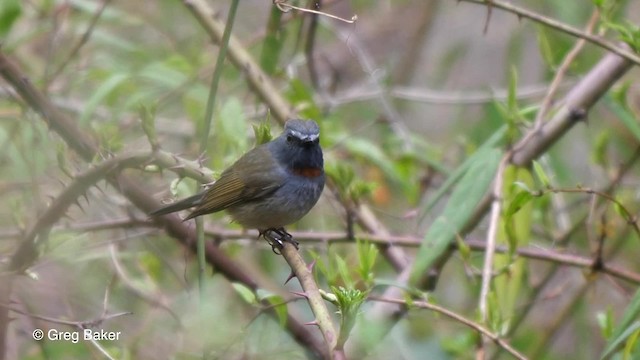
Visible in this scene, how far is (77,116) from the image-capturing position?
488cm

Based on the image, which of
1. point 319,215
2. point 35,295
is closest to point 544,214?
point 319,215

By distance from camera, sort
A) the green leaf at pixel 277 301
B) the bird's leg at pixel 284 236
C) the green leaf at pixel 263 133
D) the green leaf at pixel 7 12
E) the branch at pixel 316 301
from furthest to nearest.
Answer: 1. the bird's leg at pixel 284 236
2. the green leaf at pixel 7 12
3. the green leaf at pixel 263 133
4. the green leaf at pixel 277 301
5. the branch at pixel 316 301

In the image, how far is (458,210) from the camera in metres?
3.63

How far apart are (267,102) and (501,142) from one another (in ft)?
3.43

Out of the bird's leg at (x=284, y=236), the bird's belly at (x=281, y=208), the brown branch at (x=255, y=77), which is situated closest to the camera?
the bird's leg at (x=284, y=236)

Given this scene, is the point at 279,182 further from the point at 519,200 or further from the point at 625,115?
the point at 625,115

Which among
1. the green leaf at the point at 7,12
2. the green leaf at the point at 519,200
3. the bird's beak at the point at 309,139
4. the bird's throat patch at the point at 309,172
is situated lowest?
the bird's throat patch at the point at 309,172

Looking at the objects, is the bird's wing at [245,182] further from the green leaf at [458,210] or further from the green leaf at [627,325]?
the green leaf at [627,325]

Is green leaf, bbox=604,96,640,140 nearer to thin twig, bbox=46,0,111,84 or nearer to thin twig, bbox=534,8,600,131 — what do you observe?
thin twig, bbox=534,8,600,131

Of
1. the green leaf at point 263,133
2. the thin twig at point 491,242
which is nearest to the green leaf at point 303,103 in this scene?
the thin twig at point 491,242

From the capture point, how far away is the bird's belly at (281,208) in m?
4.08

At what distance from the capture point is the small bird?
394 centimetres

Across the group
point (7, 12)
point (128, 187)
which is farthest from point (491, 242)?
point (7, 12)

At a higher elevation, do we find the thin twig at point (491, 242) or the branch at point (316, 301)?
the branch at point (316, 301)
